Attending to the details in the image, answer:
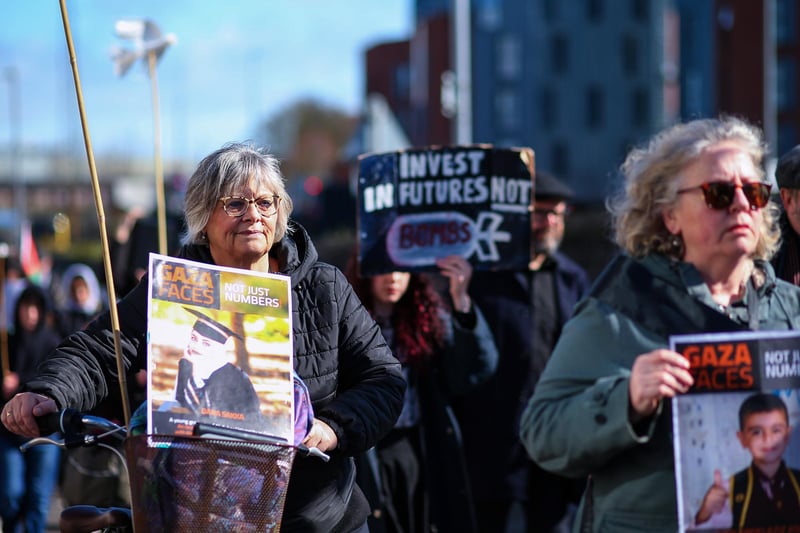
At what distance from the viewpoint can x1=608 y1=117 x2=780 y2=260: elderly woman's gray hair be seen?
129 inches

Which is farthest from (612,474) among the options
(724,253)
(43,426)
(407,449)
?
(407,449)

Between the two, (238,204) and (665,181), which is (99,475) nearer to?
(238,204)

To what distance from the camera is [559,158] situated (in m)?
68.1

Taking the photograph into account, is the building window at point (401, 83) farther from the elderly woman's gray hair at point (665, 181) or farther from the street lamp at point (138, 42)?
the elderly woman's gray hair at point (665, 181)

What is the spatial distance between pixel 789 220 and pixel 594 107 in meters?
66.0

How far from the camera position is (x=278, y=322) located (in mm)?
3371

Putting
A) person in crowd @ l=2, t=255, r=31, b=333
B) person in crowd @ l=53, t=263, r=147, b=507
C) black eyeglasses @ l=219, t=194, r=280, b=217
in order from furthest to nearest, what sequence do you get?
person in crowd @ l=2, t=255, r=31, b=333, person in crowd @ l=53, t=263, r=147, b=507, black eyeglasses @ l=219, t=194, r=280, b=217

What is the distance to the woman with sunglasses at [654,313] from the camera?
9.81 ft

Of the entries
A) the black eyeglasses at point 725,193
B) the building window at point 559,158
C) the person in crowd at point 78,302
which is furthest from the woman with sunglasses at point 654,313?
the building window at point 559,158

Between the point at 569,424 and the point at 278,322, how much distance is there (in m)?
0.83

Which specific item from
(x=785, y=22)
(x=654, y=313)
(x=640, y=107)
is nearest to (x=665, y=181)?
(x=654, y=313)

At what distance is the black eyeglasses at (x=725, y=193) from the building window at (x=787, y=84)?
193 ft

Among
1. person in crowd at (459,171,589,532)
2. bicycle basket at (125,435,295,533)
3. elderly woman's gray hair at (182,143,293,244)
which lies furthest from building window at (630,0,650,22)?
bicycle basket at (125,435,295,533)

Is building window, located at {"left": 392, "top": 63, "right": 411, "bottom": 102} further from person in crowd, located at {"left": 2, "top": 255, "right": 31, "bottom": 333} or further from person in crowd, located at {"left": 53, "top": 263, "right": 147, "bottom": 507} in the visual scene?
person in crowd, located at {"left": 53, "top": 263, "right": 147, "bottom": 507}
